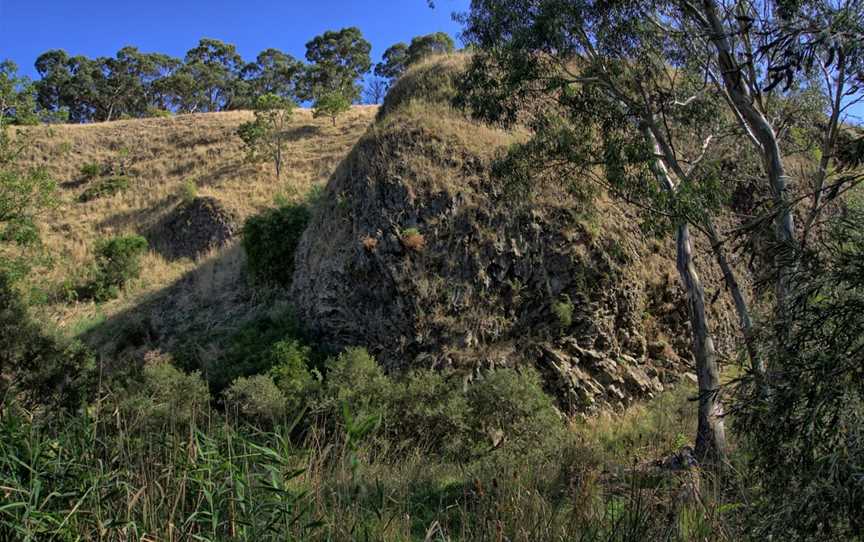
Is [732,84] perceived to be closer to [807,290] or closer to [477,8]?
[477,8]

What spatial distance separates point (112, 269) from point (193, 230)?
4.57 metres

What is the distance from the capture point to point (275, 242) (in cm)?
1678

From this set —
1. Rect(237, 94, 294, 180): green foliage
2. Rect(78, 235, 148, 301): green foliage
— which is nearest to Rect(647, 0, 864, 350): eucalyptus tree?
Rect(78, 235, 148, 301): green foliage

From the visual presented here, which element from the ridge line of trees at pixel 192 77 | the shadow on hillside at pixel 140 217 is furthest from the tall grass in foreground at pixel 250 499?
the ridge line of trees at pixel 192 77

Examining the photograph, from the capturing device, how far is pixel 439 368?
11867 millimetres

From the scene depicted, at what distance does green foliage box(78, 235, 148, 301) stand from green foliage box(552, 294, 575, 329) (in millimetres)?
16328

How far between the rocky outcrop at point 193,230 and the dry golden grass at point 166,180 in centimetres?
58

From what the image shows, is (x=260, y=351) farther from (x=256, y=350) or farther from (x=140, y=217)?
(x=140, y=217)

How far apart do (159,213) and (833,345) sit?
29.9 m

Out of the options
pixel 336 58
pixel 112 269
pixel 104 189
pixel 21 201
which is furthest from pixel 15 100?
pixel 336 58

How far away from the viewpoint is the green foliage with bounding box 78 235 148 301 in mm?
21239

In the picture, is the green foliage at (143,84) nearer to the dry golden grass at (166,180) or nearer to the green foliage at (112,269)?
the dry golden grass at (166,180)

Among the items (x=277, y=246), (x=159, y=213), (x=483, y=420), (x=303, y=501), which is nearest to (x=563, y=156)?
(x=483, y=420)

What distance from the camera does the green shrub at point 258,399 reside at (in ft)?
31.8
